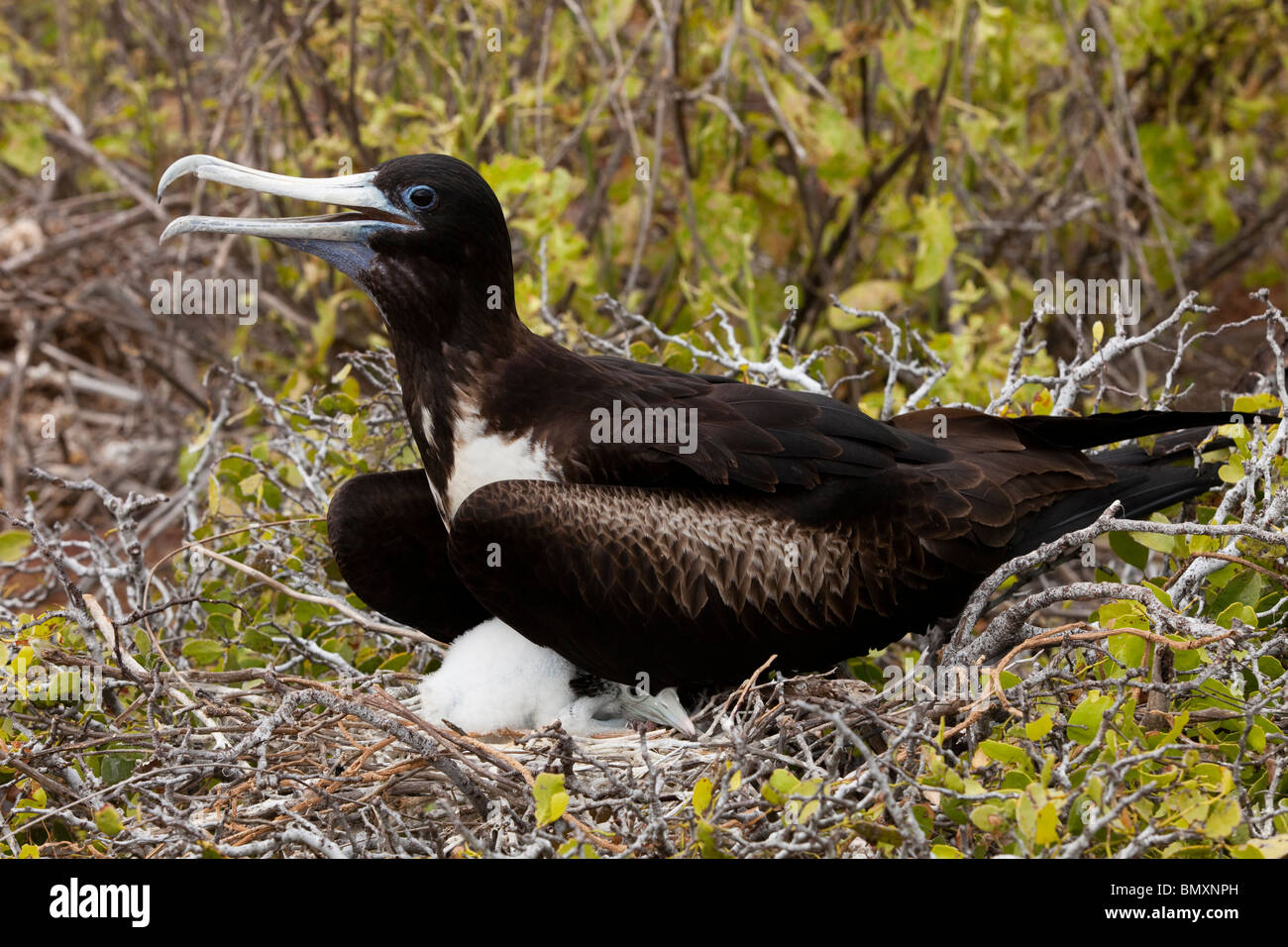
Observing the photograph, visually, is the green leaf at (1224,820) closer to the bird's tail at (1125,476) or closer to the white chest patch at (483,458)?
the bird's tail at (1125,476)

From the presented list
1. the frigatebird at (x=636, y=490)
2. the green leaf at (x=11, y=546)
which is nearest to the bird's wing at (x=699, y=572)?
the frigatebird at (x=636, y=490)

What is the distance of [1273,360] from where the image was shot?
3.53m

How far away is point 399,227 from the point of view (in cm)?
305

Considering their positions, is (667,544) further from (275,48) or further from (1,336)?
(1,336)

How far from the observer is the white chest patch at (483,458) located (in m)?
3.11

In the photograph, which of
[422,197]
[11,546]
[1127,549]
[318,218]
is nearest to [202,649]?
[11,546]

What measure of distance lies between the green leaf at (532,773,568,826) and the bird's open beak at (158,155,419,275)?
4.04 feet

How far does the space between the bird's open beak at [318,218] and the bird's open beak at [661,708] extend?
110cm

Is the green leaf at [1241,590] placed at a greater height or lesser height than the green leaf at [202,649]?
greater

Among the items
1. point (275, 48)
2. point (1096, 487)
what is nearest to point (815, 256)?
point (275, 48)

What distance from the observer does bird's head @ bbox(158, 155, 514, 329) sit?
3021mm

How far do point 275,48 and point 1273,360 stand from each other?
146 inches

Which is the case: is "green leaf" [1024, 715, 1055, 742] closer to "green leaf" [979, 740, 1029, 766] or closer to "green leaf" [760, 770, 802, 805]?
"green leaf" [979, 740, 1029, 766]

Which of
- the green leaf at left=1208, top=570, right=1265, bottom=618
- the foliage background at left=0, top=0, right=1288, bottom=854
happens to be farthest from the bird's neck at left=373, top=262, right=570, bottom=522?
the green leaf at left=1208, top=570, right=1265, bottom=618
